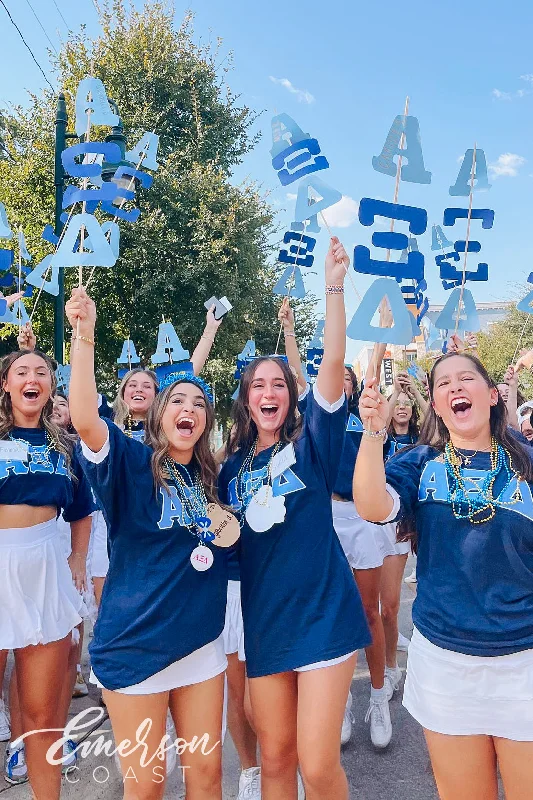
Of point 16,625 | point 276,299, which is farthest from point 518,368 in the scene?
point 276,299

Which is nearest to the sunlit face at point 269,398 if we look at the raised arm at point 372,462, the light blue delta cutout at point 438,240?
the raised arm at point 372,462

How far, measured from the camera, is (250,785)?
2723mm

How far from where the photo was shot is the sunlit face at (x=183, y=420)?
2348mm

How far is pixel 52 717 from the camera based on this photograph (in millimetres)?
2600

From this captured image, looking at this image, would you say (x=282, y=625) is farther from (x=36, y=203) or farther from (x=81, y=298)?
(x=36, y=203)

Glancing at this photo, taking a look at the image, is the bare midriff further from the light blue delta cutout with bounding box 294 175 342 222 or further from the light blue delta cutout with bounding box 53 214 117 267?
the light blue delta cutout with bounding box 294 175 342 222

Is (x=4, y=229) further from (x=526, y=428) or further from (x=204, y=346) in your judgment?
→ (x=526, y=428)

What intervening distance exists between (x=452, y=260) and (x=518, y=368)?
3.05 feet

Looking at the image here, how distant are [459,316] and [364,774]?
7.35ft

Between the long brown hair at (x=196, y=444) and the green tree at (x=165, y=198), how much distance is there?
852cm

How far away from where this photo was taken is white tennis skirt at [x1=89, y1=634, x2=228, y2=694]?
80.7 inches

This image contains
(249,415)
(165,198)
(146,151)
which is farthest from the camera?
(165,198)

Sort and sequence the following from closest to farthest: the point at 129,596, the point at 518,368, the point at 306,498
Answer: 1. the point at 129,596
2. the point at 306,498
3. the point at 518,368

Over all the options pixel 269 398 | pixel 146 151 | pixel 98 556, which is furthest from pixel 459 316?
pixel 98 556
